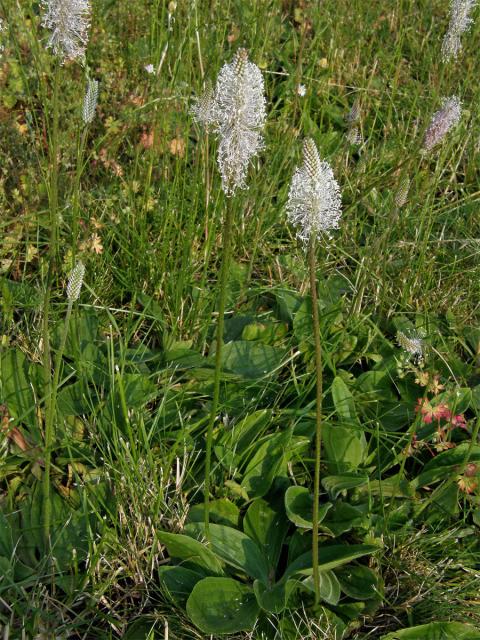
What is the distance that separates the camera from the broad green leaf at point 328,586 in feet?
5.60

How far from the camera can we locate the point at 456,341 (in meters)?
2.49

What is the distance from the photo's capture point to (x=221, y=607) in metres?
1.72

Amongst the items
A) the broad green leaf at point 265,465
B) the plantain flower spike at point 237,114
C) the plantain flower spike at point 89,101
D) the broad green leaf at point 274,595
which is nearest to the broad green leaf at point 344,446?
the broad green leaf at point 265,465

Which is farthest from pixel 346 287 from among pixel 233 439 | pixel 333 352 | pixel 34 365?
pixel 34 365

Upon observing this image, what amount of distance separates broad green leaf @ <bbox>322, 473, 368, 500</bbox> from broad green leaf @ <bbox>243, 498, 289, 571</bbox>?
5.5 inches

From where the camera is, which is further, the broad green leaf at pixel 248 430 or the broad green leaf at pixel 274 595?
the broad green leaf at pixel 248 430

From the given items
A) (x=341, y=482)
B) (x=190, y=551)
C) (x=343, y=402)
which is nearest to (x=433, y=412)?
(x=343, y=402)

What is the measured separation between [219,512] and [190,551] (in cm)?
18

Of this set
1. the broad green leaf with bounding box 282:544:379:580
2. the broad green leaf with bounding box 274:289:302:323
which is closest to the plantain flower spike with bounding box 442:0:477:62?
the broad green leaf with bounding box 274:289:302:323

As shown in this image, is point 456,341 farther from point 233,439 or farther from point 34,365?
point 34,365

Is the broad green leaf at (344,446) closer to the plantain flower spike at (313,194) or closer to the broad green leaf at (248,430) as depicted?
the broad green leaf at (248,430)

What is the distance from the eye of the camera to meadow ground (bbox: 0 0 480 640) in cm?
176

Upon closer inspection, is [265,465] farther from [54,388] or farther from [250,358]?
[54,388]

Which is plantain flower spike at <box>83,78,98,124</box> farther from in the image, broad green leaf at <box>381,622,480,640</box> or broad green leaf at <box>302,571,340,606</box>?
broad green leaf at <box>381,622,480,640</box>
